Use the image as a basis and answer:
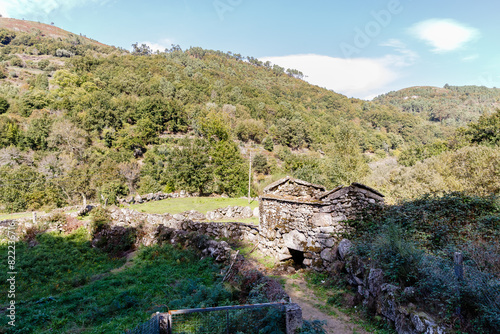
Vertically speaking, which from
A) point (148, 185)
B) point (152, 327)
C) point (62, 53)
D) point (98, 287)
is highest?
point (62, 53)

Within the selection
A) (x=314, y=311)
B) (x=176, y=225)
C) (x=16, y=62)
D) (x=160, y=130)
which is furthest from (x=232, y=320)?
(x=16, y=62)

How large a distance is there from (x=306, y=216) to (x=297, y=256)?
77.2 inches

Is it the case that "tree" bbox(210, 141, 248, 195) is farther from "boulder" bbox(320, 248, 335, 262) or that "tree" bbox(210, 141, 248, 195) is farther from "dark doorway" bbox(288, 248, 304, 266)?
"boulder" bbox(320, 248, 335, 262)

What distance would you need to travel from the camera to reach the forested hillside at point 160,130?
3002 centimetres

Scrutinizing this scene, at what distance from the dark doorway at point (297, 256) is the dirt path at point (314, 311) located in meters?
1.60

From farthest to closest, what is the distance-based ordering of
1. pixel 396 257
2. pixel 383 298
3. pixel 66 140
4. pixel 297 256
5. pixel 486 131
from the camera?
pixel 66 140, pixel 486 131, pixel 297 256, pixel 396 257, pixel 383 298

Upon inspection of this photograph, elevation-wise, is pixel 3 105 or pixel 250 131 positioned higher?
pixel 3 105

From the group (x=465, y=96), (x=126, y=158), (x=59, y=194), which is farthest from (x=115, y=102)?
(x=465, y=96)

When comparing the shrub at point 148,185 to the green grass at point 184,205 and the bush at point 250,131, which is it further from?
the bush at point 250,131

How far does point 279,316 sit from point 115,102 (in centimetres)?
6269

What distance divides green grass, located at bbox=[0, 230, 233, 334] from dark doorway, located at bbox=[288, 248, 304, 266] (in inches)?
123

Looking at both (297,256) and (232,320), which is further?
(297,256)

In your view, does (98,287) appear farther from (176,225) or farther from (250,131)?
(250,131)

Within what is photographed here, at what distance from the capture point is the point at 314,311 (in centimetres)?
646
